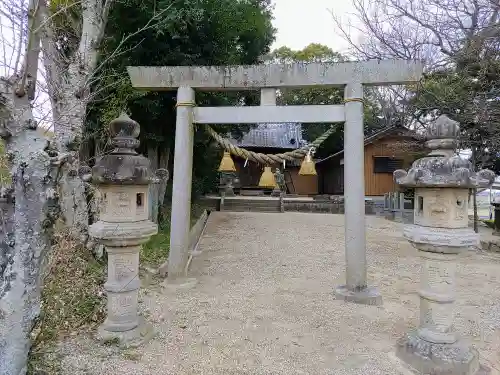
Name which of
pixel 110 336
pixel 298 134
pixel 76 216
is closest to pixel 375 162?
pixel 298 134

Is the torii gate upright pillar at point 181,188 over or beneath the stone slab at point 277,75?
beneath

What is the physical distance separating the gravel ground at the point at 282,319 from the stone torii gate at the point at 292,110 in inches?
22.3

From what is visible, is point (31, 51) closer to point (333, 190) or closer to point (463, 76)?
point (463, 76)

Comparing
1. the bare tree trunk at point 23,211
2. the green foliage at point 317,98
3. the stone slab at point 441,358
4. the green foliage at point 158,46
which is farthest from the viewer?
the green foliage at point 317,98

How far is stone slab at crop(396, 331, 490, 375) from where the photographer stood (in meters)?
2.77

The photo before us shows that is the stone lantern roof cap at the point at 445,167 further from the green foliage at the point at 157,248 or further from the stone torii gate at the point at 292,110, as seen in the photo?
the green foliage at the point at 157,248

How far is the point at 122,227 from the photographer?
3180 mm

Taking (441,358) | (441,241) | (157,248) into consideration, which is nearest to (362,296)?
(441,358)

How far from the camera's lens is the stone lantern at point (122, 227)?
10.4 feet

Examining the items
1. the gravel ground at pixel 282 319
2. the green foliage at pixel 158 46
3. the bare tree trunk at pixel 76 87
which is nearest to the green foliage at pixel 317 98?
the green foliage at pixel 158 46

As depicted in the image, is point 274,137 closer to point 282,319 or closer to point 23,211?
point 282,319

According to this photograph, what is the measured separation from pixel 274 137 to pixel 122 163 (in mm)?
18661

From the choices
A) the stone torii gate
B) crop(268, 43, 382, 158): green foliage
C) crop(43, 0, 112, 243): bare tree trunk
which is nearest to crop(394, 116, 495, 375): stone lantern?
the stone torii gate

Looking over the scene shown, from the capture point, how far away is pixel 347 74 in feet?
15.2
